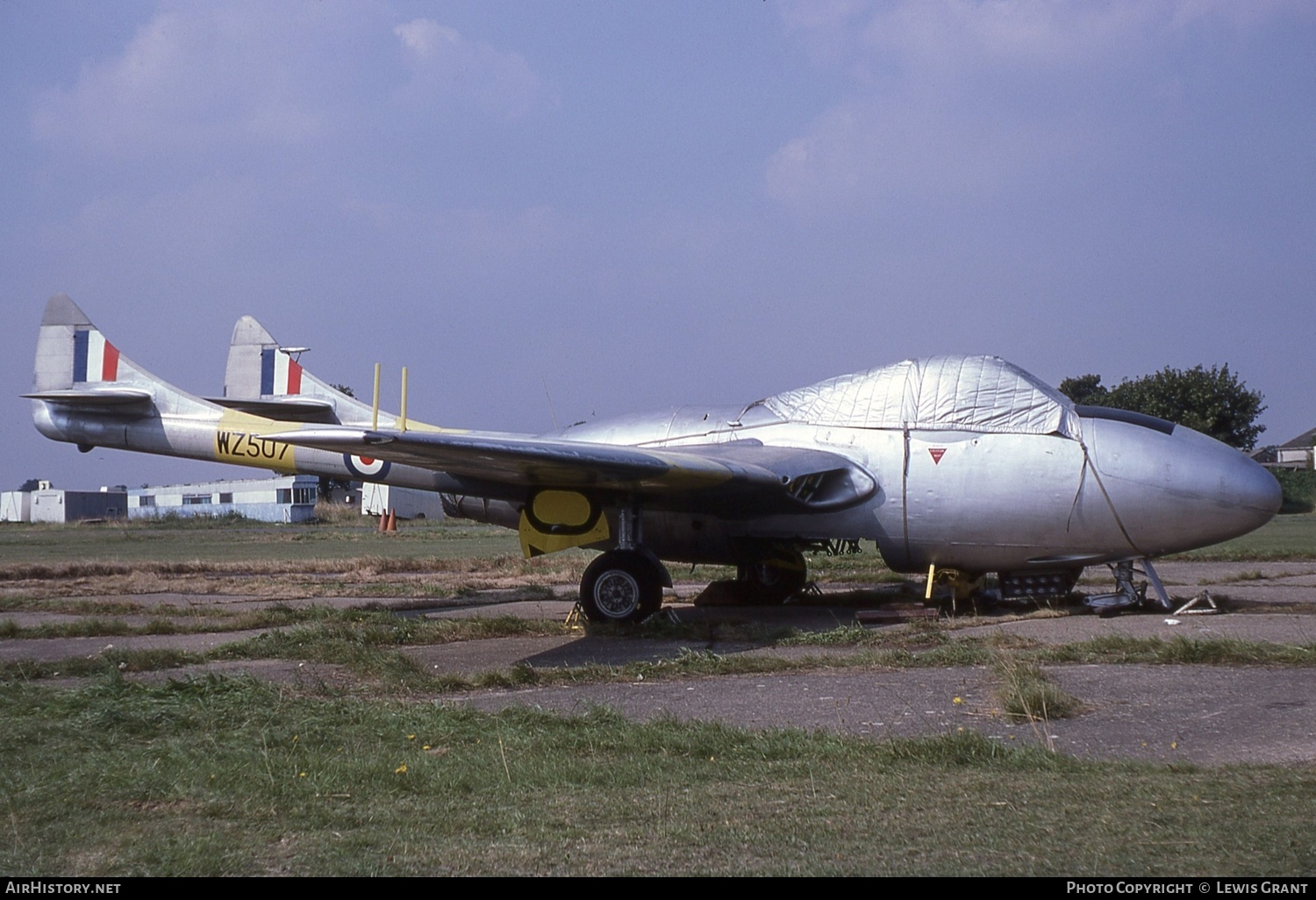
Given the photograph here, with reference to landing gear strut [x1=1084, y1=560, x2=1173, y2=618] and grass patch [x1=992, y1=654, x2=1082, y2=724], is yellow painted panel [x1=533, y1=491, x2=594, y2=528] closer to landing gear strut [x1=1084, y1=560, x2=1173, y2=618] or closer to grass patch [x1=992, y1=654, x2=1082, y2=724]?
landing gear strut [x1=1084, y1=560, x2=1173, y2=618]

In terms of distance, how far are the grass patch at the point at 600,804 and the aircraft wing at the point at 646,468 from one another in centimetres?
366

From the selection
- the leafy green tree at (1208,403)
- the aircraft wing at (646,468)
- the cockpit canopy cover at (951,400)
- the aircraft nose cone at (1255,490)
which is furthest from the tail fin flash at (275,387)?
the leafy green tree at (1208,403)

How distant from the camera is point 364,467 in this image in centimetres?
1454

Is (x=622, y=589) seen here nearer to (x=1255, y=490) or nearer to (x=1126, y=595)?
(x=1126, y=595)

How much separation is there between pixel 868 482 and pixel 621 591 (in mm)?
2978

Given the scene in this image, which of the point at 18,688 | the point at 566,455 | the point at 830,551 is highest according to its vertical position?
the point at 566,455

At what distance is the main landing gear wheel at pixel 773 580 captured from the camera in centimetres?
1382

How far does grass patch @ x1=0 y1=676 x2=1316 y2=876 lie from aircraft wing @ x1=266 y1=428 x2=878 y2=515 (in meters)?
3.66

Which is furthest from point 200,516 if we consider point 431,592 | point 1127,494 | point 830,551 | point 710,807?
point 710,807

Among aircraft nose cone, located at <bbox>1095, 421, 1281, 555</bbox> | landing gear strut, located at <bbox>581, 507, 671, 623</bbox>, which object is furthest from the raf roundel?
aircraft nose cone, located at <bbox>1095, 421, 1281, 555</bbox>

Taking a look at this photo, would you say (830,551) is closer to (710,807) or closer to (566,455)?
(566,455)

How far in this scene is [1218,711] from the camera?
254 inches

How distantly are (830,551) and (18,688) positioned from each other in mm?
8656

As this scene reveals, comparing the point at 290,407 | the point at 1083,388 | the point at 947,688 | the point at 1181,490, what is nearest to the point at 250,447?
the point at 290,407
